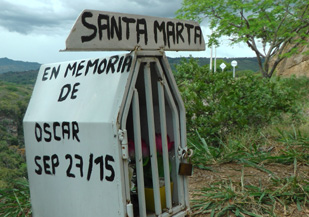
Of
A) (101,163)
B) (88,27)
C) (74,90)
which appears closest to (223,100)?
(74,90)

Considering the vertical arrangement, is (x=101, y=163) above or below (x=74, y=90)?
below

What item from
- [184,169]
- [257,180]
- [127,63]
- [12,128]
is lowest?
[12,128]

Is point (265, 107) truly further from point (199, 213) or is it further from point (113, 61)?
point (113, 61)

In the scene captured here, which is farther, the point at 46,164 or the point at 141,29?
the point at 46,164

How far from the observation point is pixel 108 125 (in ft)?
7.13

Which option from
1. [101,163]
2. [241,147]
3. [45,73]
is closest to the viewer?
[101,163]

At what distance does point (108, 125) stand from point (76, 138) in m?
0.37

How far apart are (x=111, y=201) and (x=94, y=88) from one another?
775 mm

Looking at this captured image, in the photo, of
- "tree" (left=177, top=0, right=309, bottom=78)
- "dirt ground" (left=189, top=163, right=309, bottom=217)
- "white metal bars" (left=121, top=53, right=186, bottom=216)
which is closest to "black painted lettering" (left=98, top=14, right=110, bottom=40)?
"white metal bars" (left=121, top=53, right=186, bottom=216)

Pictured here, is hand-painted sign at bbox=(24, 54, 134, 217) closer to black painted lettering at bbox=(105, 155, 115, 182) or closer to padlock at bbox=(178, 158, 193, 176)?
black painted lettering at bbox=(105, 155, 115, 182)

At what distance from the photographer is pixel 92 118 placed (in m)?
2.29

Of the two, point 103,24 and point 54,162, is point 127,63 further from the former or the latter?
point 54,162

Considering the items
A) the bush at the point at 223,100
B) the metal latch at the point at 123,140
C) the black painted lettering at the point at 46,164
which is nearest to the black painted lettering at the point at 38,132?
the black painted lettering at the point at 46,164

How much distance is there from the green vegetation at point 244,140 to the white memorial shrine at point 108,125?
84cm
